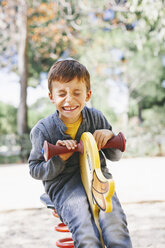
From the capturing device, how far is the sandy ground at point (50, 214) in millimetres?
3180

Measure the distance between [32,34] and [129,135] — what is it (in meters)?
7.06

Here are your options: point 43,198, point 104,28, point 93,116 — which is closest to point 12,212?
Result: point 43,198

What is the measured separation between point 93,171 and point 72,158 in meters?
0.38

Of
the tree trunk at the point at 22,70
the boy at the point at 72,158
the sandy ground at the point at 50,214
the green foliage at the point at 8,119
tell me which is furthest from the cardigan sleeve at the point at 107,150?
the green foliage at the point at 8,119

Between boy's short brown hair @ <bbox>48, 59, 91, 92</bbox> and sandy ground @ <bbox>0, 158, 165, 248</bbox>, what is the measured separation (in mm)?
1746

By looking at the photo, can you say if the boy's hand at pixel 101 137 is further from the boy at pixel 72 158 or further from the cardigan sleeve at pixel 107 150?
the cardigan sleeve at pixel 107 150

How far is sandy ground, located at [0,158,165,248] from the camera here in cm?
318

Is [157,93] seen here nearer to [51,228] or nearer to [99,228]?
[51,228]

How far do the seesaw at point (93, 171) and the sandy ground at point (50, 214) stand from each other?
1.33 meters

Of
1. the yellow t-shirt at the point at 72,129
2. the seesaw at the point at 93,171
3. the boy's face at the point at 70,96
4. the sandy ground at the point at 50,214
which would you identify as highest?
the boy's face at the point at 70,96

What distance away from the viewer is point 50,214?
4.23m

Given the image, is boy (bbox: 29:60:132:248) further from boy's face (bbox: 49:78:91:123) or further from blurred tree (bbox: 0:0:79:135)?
blurred tree (bbox: 0:0:79:135)

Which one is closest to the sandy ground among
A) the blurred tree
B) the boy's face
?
the boy's face

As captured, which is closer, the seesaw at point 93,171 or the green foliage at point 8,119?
the seesaw at point 93,171
